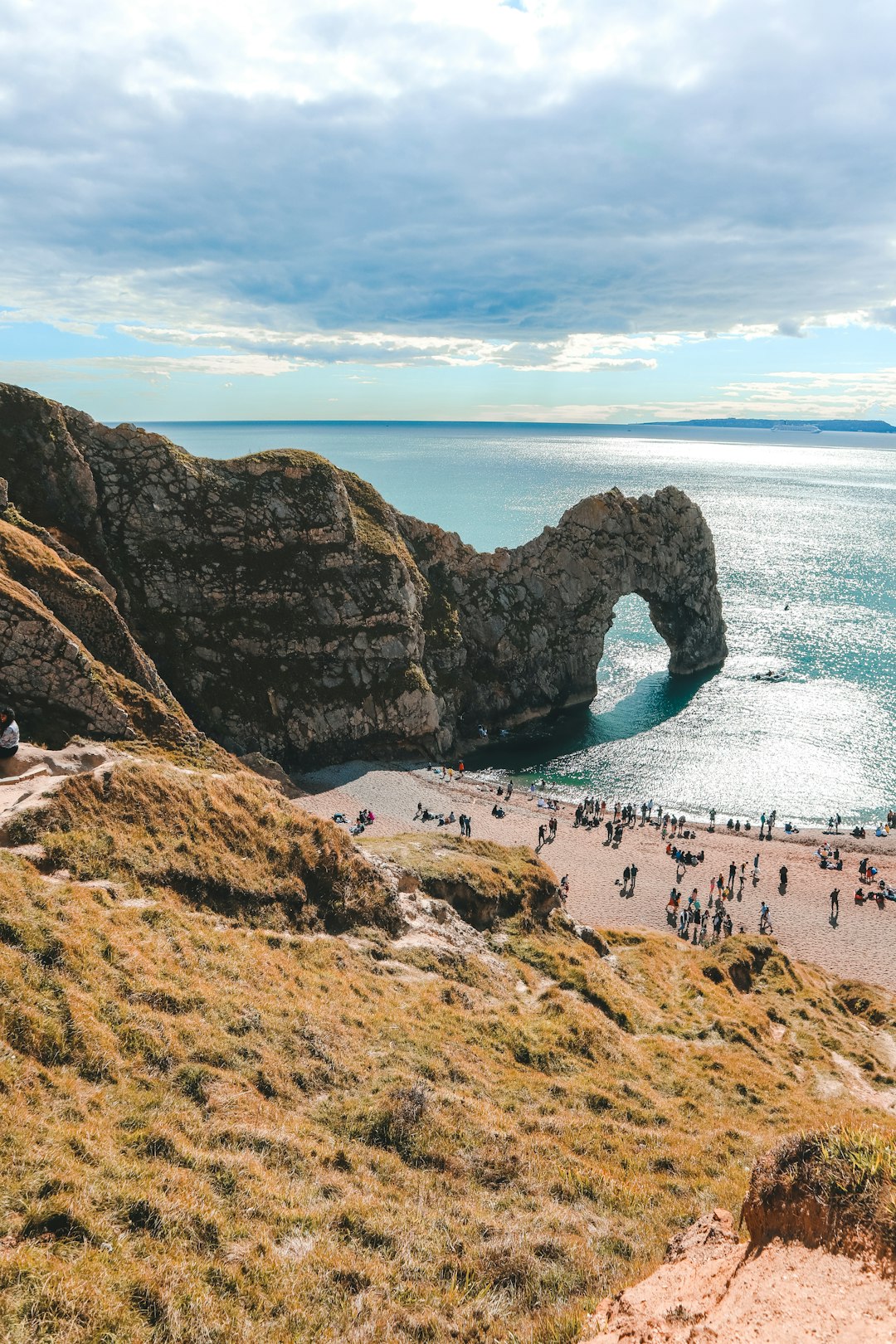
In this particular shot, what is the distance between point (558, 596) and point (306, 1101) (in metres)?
67.0

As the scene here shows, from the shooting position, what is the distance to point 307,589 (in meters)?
59.0

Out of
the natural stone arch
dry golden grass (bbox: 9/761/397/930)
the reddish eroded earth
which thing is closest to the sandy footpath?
the natural stone arch

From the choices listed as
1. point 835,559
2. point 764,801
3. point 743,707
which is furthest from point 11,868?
point 835,559

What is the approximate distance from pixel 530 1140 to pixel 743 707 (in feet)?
223

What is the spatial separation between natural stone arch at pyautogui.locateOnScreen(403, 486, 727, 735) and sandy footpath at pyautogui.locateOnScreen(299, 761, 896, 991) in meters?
13.8

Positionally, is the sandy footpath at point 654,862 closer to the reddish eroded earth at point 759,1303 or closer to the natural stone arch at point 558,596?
the natural stone arch at point 558,596

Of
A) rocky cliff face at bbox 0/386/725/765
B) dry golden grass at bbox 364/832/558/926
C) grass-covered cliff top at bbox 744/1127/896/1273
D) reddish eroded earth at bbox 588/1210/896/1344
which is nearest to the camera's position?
reddish eroded earth at bbox 588/1210/896/1344

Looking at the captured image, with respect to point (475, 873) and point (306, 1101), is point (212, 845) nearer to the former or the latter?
point (306, 1101)

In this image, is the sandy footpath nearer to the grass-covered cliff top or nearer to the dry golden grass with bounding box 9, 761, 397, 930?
the dry golden grass with bounding box 9, 761, 397, 930

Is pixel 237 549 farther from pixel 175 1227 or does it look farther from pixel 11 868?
pixel 175 1227

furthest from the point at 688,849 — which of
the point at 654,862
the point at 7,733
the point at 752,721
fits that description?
the point at 7,733

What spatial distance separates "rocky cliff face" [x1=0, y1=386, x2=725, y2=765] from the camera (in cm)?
5016

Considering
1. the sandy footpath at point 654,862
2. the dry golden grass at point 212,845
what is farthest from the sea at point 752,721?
the dry golden grass at point 212,845

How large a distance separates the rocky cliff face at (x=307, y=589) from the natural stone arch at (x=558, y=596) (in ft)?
0.67
